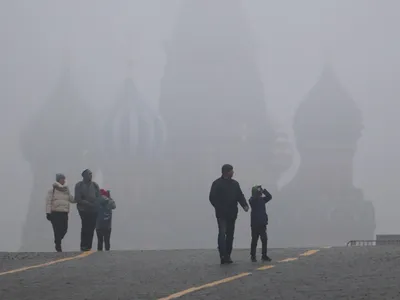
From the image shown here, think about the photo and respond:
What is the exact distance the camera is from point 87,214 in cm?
2220

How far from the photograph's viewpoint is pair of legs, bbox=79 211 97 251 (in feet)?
73.0

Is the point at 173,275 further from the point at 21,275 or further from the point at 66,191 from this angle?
the point at 66,191

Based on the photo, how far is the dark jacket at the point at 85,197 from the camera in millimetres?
22109

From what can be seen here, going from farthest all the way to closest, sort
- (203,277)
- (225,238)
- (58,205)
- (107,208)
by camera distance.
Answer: (107,208), (58,205), (225,238), (203,277)

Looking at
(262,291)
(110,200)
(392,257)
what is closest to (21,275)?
(262,291)

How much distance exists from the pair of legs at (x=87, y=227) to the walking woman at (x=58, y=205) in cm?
46

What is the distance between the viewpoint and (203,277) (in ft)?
46.6

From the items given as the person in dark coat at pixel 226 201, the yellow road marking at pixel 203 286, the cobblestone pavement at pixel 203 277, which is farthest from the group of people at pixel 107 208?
the yellow road marking at pixel 203 286

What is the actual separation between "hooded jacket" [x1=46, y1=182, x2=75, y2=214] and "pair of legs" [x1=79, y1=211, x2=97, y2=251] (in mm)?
466

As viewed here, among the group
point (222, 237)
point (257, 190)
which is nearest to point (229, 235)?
point (222, 237)

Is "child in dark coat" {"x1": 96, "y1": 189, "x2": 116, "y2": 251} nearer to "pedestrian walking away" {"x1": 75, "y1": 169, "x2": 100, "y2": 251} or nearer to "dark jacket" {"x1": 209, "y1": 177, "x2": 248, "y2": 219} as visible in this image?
"pedestrian walking away" {"x1": 75, "y1": 169, "x2": 100, "y2": 251}

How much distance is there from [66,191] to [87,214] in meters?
0.81

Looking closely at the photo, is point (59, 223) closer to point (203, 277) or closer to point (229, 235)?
point (229, 235)

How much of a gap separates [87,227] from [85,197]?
780 millimetres
